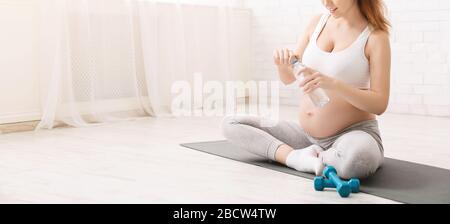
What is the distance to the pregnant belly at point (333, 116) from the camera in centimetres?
170

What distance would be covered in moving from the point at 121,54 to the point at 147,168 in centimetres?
138

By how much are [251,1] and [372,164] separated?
2637mm

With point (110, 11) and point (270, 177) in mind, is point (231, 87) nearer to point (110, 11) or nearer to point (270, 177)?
point (110, 11)

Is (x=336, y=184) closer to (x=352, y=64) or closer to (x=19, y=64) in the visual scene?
(x=352, y=64)

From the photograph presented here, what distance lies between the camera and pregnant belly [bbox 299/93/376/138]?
5.59 ft

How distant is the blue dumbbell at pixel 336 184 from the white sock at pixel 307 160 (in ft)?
0.23

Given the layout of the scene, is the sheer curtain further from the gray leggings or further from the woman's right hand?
the woman's right hand

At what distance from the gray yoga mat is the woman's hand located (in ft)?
0.91

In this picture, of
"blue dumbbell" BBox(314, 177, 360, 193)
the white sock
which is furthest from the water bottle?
"blue dumbbell" BBox(314, 177, 360, 193)

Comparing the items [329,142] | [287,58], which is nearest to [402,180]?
[329,142]

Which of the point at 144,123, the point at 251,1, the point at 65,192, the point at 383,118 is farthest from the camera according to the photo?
the point at 251,1

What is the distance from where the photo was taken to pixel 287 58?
1625mm
